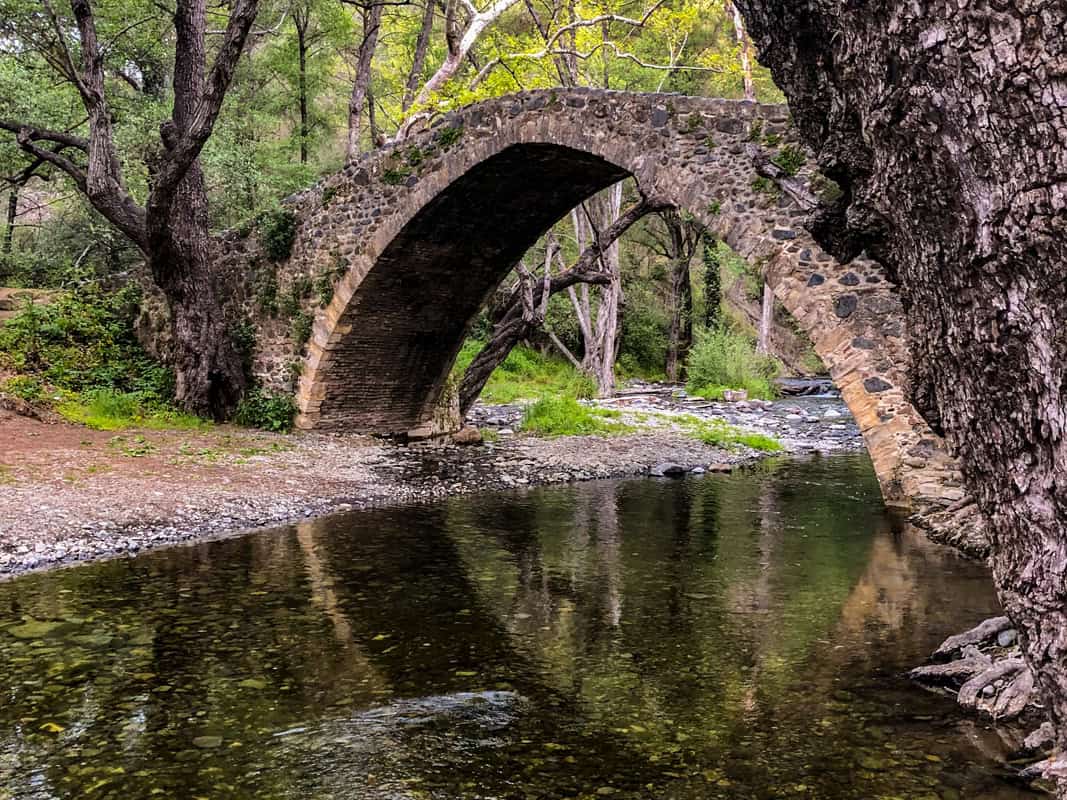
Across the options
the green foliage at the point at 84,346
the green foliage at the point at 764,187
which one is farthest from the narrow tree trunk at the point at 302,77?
the green foliage at the point at 764,187

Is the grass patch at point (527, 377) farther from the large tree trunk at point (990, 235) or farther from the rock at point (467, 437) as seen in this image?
the large tree trunk at point (990, 235)

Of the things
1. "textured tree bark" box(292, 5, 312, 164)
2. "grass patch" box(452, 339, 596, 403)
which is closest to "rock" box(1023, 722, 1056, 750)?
"grass patch" box(452, 339, 596, 403)

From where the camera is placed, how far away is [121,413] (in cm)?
1144

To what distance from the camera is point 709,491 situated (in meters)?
10.5

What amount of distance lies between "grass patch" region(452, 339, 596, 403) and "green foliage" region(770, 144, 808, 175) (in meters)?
10.4

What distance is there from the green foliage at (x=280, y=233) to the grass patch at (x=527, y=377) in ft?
22.3

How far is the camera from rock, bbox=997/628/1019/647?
449 cm

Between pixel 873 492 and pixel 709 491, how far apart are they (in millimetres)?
1827

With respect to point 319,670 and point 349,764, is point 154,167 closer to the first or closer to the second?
point 319,670

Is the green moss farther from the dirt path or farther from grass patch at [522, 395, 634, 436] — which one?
grass patch at [522, 395, 634, 436]

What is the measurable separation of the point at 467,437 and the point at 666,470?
3.24 m

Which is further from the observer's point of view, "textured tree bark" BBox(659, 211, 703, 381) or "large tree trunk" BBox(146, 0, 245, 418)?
"textured tree bark" BBox(659, 211, 703, 381)

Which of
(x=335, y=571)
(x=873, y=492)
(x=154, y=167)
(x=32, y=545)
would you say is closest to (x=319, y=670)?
(x=335, y=571)

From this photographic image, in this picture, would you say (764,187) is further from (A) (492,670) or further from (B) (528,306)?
(A) (492,670)
